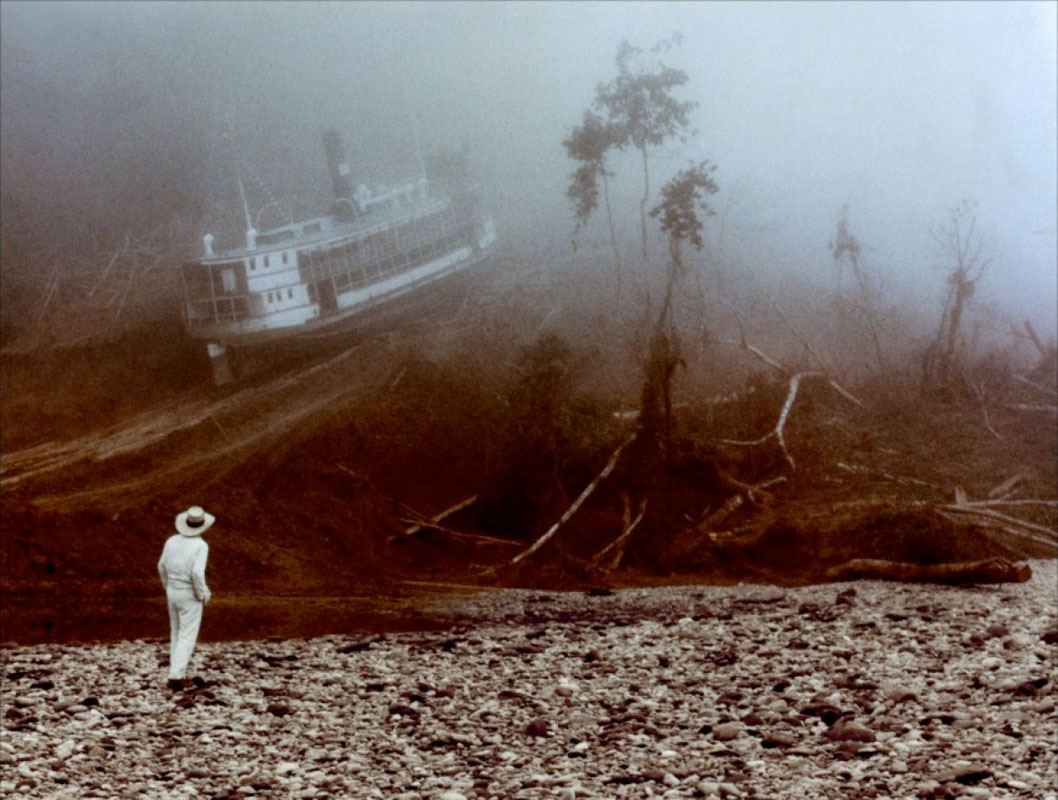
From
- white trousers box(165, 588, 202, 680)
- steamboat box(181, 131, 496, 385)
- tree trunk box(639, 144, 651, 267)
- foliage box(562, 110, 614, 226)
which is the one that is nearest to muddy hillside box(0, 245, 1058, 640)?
steamboat box(181, 131, 496, 385)

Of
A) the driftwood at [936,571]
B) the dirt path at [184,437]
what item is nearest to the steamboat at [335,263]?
the dirt path at [184,437]

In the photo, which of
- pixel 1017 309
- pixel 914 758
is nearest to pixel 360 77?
pixel 1017 309

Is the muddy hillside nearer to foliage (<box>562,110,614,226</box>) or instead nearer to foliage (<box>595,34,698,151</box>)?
foliage (<box>562,110,614,226</box>)

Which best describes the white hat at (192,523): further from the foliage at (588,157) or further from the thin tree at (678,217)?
the foliage at (588,157)

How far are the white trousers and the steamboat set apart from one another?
20.5ft

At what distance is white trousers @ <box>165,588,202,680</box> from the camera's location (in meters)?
8.48

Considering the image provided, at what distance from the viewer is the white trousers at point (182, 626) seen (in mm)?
8477

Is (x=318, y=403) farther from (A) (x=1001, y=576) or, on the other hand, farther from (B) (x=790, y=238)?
(A) (x=1001, y=576)

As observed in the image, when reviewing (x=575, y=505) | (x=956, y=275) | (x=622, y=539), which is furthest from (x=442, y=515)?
(x=956, y=275)

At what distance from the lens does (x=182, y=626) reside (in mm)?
8539

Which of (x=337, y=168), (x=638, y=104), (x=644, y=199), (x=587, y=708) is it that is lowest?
(x=587, y=708)

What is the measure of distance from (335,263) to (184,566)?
7079 millimetres

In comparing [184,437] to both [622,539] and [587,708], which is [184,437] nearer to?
[622,539]

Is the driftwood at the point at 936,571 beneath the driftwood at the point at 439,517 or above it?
beneath
